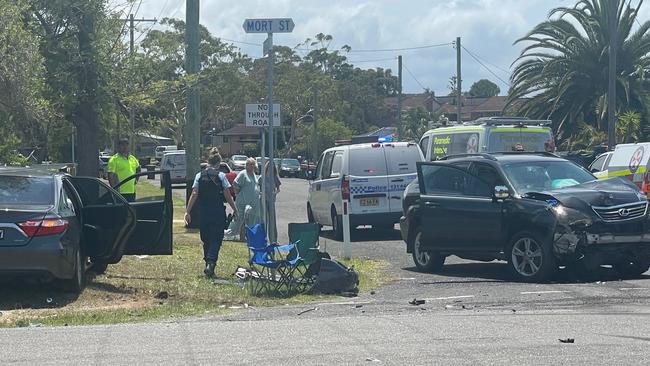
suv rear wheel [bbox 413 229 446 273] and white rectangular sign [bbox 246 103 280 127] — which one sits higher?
white rectangular sign [bbox 246 103 280 127]

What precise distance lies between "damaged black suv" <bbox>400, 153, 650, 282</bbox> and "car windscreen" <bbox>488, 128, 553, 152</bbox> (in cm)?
697

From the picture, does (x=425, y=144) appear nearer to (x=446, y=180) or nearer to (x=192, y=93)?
(x=192, y=93)

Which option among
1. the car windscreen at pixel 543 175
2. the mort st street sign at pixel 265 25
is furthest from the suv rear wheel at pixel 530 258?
the mort st street sign at pixel 265 25

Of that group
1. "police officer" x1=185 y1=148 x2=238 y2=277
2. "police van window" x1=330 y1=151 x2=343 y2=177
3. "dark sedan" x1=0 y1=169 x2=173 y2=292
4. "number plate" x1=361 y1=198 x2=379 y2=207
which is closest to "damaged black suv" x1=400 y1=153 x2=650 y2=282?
"police officer" x1=185 y1=148 x2=238 y2=277

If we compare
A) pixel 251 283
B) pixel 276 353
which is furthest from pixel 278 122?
pixel 276 353

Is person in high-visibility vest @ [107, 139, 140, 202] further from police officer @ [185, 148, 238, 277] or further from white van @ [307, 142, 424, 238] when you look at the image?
white van @ [307, 142, 424, 238]

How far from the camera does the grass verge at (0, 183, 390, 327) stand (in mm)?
11375

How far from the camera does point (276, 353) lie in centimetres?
860

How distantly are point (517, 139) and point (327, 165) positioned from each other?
413 centimetres

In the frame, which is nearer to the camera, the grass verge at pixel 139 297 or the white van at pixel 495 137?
the grass verge at pixel 139 297

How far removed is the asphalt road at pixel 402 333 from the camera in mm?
8422

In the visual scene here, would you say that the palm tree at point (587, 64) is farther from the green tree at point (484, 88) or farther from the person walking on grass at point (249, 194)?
the green tree at point (484, 88)

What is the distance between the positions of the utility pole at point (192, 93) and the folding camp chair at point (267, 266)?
8.47 meters

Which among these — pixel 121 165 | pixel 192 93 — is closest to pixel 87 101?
pixel 121 165
